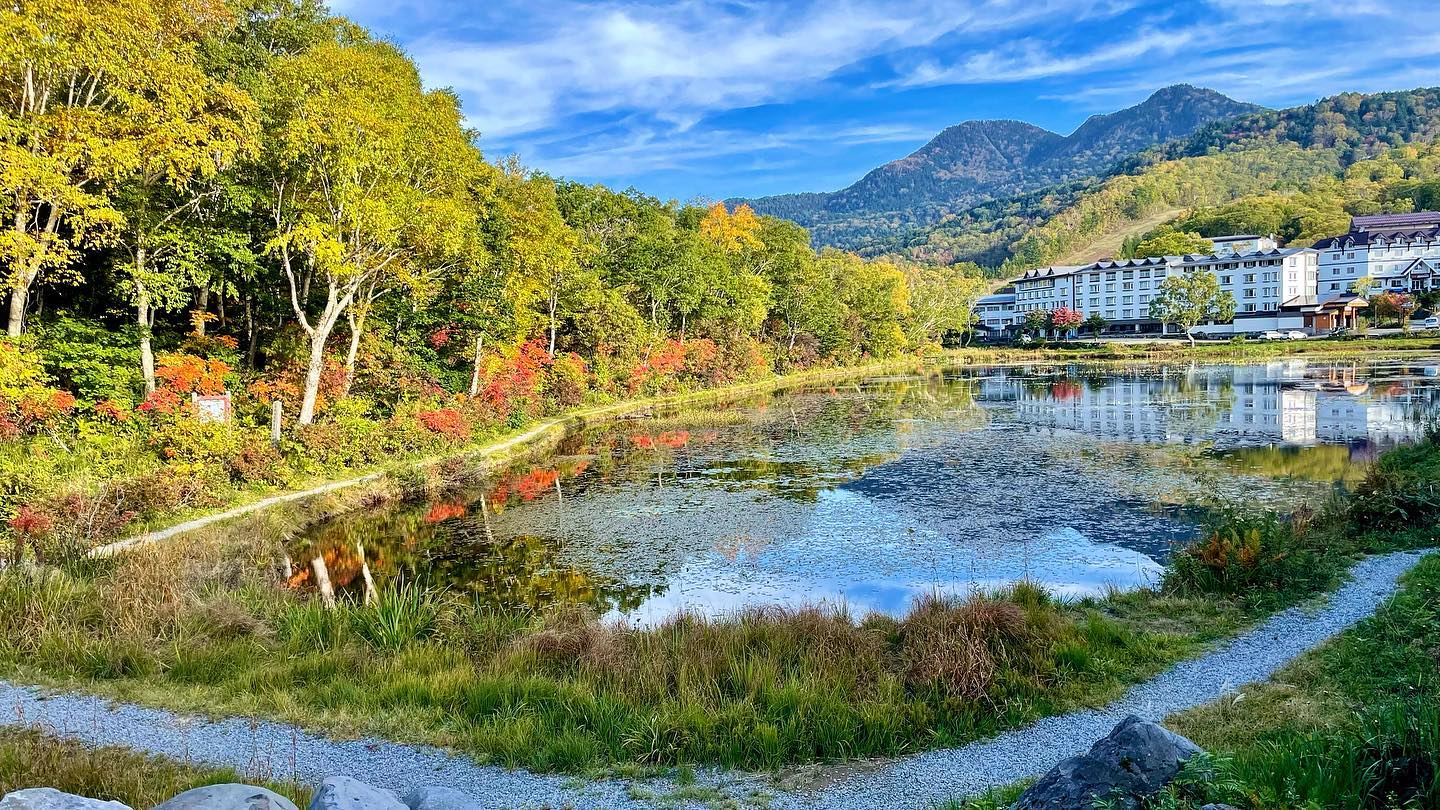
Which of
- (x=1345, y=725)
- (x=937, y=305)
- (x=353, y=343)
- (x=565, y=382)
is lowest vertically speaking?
(x=1345, y=725)

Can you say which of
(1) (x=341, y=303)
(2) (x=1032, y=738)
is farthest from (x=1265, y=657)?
(1) (x=341, y=303)

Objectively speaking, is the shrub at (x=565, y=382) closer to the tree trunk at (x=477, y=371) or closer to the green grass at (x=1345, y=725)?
the tree trunk at (x=477, y=371)

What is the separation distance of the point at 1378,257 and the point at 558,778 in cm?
12823

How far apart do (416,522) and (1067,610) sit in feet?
42.5

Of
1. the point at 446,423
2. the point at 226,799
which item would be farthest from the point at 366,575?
the point at 446,423

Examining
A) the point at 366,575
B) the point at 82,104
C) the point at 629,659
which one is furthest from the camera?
the point at 82,104

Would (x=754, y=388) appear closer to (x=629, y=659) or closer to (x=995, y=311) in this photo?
(x=629, y=659)

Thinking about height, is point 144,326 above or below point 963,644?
above

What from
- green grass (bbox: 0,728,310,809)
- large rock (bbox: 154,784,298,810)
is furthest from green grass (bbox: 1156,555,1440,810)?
green grass (bbox: 0,728,310,809)

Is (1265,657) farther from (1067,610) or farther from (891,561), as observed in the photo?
(891,561)

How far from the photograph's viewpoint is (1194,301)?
294 feet

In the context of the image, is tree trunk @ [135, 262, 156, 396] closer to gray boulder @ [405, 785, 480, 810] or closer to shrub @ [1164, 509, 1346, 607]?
gray boulder @ [405, 785, 480, 810]

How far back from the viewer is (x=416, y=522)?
17.1 meters

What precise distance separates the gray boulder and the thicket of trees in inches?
456
